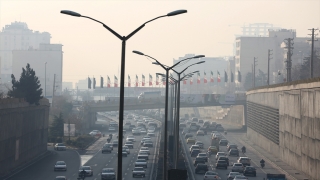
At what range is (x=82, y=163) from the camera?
265 ft

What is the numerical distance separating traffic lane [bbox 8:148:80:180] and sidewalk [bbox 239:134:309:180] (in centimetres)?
1954

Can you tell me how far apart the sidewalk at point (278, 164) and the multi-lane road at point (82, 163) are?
12425 mm

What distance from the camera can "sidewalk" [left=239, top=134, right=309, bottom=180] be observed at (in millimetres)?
65637

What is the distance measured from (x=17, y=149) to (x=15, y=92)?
59.1 ft

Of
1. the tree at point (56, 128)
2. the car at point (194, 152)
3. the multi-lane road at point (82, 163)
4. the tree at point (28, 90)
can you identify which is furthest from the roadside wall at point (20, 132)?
the car at point (194, 152)

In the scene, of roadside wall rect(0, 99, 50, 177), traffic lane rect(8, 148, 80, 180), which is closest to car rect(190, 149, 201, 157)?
traffic lane rect(8, 148, 80, 180)

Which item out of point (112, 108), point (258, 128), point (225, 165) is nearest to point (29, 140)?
point (225, 165)

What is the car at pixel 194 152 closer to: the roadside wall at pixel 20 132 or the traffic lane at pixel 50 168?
the traffic lane at pixel 50 168

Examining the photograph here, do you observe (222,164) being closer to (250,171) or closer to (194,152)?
(250,171)

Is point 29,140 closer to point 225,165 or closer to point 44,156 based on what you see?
point 44,156

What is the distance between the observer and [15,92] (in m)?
92.2

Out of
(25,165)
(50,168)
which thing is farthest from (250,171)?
(25,165)

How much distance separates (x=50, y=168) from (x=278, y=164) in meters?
23.6

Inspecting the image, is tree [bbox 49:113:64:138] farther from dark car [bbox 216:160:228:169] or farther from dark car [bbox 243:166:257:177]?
dark car [bbox 243:166:257:177]
